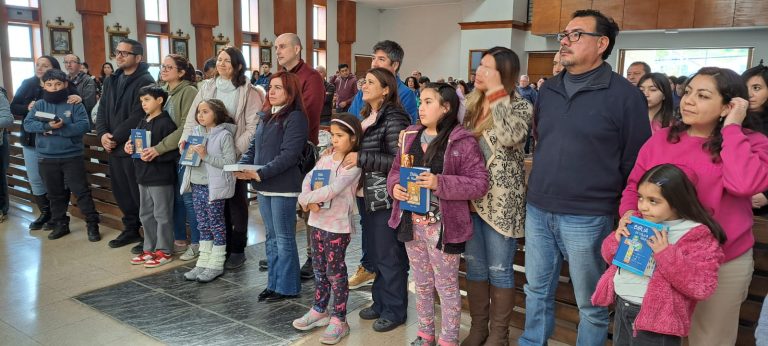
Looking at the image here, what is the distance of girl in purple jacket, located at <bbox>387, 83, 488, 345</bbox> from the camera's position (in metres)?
2.45

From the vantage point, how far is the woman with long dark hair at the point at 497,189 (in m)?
2.45

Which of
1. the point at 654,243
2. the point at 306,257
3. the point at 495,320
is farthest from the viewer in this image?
the point at 306,257

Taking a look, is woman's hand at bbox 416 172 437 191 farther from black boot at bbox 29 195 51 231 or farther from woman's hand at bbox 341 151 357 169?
black boot at bbox 29 195 51 231

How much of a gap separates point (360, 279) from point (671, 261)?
232cm

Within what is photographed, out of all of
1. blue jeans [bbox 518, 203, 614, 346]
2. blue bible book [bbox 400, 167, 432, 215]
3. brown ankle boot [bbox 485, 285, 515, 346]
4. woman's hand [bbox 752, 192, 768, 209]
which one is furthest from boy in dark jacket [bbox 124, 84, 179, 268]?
woman's hand [bbox 752, 192, 768, 209]

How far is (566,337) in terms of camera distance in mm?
2936

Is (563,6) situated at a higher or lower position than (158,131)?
higher

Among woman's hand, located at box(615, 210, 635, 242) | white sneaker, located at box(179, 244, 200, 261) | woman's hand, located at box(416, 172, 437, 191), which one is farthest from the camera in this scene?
white sneaker, located at box(179, 244, 200, 261)

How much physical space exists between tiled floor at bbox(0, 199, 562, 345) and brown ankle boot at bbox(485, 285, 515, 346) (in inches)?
15.7

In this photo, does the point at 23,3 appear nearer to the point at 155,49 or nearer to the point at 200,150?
the point at 155,49

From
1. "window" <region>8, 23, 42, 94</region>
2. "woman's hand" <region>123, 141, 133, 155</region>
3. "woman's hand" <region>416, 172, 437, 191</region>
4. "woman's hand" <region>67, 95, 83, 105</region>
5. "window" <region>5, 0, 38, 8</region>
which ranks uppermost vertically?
"window" <region>5, 0, 38, 8</region>

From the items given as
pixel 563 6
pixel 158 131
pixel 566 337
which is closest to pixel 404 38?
pixel 563 6

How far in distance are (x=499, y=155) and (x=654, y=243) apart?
85 cm

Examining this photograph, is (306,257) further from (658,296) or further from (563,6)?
(563,6)
